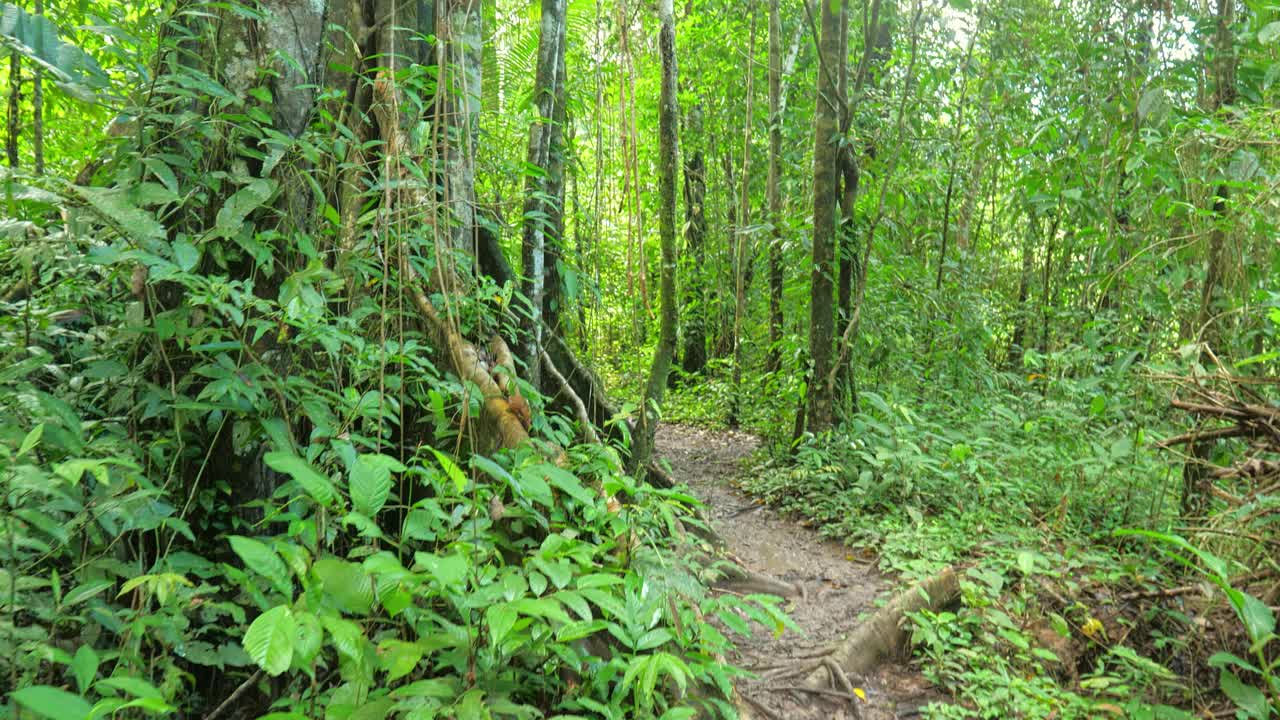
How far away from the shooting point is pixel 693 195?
36.3 ft

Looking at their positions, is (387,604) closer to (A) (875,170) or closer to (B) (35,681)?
(B) (35,681)

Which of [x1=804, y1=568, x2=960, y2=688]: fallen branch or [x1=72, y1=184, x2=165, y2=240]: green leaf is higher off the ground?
[x1=72, y1=184, x2=165, y2=240]: green leaf

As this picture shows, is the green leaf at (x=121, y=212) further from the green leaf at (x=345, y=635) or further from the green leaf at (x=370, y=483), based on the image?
the green leaf at (x=345, y=635)

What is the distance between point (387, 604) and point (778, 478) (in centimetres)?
443

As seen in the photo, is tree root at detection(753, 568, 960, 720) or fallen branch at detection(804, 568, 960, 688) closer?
tree root at detection(753, 568, 960, 720)

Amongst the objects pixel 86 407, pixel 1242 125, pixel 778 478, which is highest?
pixel 1242 125

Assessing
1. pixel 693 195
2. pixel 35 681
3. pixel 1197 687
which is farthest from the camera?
pixel 693 195

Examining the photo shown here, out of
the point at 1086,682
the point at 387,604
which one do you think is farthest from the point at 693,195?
the point at 387,604

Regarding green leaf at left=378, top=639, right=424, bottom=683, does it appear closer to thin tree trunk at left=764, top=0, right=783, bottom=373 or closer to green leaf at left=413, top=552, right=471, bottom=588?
green leaf at left=413, top=552, right=471, bottom=588

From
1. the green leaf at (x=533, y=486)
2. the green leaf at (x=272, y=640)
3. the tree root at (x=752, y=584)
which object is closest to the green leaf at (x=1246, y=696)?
the tree root at (x=752, y=584)

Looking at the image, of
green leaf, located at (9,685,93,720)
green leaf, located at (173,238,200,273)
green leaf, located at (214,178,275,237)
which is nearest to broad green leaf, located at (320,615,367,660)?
green leaf, located at (9,685,93,720)

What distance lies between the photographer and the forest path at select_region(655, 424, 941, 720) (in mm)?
3141

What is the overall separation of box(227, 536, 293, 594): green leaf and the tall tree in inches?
187

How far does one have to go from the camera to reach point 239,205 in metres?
2.38
